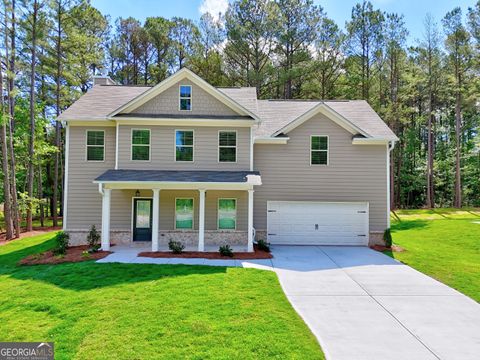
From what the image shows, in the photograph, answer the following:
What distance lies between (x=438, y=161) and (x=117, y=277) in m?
36.5

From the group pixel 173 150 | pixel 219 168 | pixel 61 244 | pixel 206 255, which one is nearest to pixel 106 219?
pixel 61 244

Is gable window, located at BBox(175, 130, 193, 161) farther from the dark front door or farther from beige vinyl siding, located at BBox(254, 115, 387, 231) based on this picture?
beige vinyl siding, located at BBox(254, 115, 387, 231)

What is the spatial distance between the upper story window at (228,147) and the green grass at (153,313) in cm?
563

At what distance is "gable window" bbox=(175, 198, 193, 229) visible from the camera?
45.3ft

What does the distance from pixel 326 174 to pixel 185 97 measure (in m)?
7.45

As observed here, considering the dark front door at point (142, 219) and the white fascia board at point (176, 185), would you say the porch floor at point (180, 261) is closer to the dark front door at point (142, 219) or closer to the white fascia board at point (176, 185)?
the dark front door at point (142, 219)

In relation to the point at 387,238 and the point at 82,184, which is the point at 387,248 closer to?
the point at 387,238

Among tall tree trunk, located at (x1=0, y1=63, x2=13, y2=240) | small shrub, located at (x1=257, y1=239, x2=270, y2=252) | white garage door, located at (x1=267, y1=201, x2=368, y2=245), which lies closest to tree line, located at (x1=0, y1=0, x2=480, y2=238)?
tall tree trunk, located at (x1=0, y1=63, x2=13, y2=240)

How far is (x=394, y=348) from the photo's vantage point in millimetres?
5262

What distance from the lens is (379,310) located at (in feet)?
22.7

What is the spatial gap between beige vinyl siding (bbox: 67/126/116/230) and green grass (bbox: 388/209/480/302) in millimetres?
12871

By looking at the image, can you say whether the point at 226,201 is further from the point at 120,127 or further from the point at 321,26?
the point at 321,26

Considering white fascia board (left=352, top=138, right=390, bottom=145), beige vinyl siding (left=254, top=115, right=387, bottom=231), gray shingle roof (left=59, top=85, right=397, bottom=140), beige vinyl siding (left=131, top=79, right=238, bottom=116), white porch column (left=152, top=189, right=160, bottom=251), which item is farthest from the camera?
beige vinyl siding (left=254, top=115, right=387, bottom=231)

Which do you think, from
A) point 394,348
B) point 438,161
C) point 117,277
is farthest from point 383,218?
point 438,161
